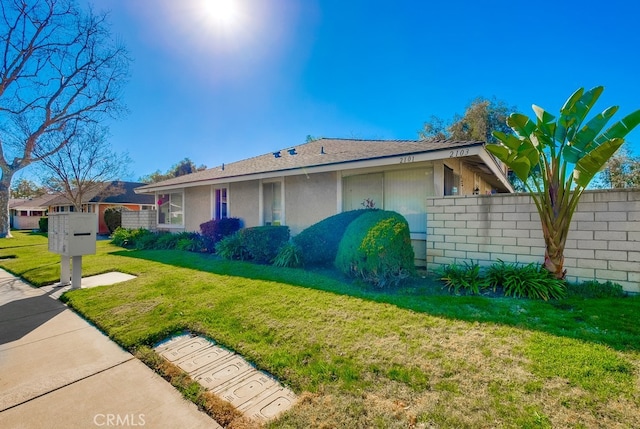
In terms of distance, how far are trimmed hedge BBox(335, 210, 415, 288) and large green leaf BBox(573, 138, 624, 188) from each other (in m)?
3.07

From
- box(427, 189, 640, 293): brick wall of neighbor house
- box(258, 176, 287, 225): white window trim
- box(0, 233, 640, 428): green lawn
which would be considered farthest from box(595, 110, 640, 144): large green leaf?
box(258, 176, 287, 225): white window trim

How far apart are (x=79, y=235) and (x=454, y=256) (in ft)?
26.7

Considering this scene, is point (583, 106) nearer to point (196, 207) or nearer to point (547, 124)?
point (547, 124)

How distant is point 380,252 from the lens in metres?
5.48

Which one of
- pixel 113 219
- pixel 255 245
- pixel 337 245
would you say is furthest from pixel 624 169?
pixel 113 219

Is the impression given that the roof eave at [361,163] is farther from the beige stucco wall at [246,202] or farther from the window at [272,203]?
the window at [272,203]

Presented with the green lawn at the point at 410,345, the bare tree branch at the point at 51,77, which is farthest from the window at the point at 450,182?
the bare tree branch at the point at 51,77

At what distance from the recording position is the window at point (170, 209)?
1531 centimetres

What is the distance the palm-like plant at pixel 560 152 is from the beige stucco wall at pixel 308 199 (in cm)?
511

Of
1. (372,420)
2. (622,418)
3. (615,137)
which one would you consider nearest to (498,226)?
(615,137)

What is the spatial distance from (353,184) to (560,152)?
5.15m

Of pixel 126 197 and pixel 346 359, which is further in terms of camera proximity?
pixel 126 197

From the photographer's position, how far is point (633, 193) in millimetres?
4828

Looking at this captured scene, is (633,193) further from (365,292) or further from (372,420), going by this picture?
(372,420)
